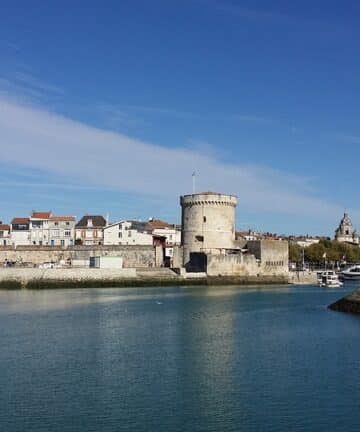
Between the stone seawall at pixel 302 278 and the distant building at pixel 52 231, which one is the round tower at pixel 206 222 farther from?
the distant building at pixel 52 231

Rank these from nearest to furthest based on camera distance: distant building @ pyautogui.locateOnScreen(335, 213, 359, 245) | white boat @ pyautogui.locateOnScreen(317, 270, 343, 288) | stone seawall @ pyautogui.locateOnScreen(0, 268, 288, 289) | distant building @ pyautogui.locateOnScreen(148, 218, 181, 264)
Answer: stone seawall @ pyautogui.locateOnScreen(0, 268, 288, 289)
white boat @ pyautogui.locateOnScreen(317, 270, 343, 288)
distant building @ pyautogui.locateOnScreen(148, 218, 181, 264)
distant building @ pyautogui.locateOnScreen(335, 213, 359, 245)

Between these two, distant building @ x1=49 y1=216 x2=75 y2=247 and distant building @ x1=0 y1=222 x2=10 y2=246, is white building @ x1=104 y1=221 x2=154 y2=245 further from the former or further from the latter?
A: distant building @ x1=0 y1=222 x2=10 y2=246

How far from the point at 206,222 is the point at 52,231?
42.8 feet

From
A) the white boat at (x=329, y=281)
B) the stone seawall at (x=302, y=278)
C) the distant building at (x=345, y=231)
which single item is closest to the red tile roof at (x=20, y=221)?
the stone seawall at (x=302, y=278)

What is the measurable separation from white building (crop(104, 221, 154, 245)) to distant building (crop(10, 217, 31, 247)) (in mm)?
5949

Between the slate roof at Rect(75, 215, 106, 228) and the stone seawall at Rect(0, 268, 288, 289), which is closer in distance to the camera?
the stone seawall at Rect(0, 268, 288, 289)

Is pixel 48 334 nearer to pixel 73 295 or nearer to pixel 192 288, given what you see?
pixel 73 295

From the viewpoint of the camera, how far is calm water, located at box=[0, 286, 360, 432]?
1142cm

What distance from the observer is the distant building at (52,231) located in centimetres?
5150

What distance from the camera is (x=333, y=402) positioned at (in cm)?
1235

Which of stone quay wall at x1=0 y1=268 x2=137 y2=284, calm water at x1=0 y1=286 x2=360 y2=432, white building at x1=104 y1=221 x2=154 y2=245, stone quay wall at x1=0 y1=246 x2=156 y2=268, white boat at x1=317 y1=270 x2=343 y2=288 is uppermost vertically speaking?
white building at x1=104 y1=221 x2=154 y2=245

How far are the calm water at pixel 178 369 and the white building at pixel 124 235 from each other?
80.3ft

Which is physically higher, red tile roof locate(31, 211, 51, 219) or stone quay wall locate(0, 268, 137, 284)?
red tile roof locate(31, 211, 51, 219)

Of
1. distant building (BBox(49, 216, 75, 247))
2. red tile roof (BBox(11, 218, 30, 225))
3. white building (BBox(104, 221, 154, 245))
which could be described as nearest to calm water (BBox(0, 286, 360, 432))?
distant building (BBox(49, 216, 75, 247))
